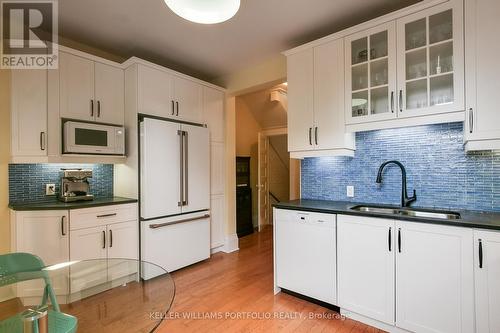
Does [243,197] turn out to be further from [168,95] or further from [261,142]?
[168,95]

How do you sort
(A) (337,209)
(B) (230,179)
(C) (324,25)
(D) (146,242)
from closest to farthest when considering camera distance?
(A) (337,209)
(C) (324,25)
(D) (146,242)
(B) (230,179)

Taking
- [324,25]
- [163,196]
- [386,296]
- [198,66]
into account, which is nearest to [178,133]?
[163,196]

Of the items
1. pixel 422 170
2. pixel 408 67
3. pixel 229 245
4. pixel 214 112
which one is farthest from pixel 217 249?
pixel 408 67

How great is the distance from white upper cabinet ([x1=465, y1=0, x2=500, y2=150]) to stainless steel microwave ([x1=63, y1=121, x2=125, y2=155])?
131 inches

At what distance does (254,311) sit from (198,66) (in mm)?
3261

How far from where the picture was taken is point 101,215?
8.71ft

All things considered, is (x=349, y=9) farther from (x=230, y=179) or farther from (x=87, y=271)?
(x=87, y=271)

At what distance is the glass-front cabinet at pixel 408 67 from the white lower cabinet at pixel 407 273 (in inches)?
37.9

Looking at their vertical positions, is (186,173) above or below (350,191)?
above

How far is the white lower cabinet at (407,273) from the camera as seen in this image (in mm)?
1694

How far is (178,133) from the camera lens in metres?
3.20

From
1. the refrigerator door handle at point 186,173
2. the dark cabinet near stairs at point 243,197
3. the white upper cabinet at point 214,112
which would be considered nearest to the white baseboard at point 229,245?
the dark cabinet near stairs at point 243,197

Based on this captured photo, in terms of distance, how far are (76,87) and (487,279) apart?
3.91 meters

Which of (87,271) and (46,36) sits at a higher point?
(46,36)
